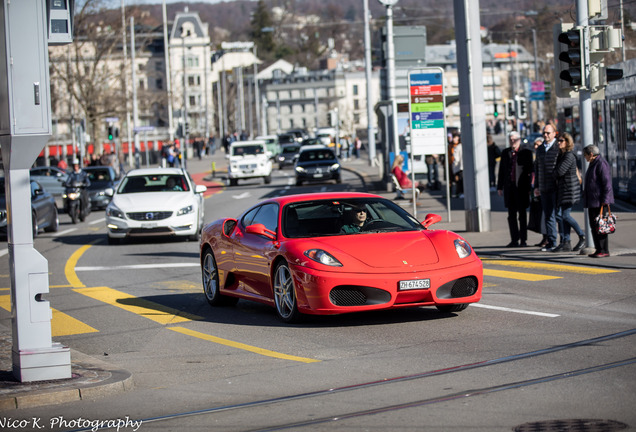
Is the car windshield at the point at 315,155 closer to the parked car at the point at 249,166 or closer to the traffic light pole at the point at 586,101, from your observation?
the parked car at the point at 249,166

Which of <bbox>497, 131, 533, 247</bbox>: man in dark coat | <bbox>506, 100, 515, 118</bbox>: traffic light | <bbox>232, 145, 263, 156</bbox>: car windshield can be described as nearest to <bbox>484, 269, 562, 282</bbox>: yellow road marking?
<bbox>497, 131, 533, 247</bbox>: man in dark coat

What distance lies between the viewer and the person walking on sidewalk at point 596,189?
14.7 m

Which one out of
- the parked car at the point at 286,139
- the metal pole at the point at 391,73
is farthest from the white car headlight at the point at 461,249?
the parked car at the point at 286,139

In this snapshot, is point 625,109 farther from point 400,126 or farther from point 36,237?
point 36,237

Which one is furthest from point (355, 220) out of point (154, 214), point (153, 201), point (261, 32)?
point (261, 32)

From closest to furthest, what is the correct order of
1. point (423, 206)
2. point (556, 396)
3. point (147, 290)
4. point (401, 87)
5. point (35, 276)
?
point (556, 396), point (35, 276), point (147, 290), point (423, 206), point (401, 87)

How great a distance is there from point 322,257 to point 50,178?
3712cm

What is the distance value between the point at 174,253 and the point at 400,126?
56.6 ft

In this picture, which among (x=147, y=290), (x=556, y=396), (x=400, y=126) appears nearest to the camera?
(x=556, y=396)

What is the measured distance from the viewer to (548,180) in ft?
52.4

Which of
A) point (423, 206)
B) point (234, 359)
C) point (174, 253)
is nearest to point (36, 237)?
point (174, 253)

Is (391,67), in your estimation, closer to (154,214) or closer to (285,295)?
(154,214)

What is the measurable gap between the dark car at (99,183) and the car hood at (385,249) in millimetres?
26958

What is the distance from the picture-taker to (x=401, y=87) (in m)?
42.3
